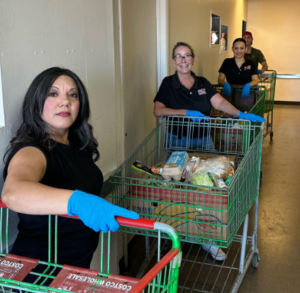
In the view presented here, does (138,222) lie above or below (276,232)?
above

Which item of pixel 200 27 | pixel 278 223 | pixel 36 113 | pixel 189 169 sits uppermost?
pixel 200 27

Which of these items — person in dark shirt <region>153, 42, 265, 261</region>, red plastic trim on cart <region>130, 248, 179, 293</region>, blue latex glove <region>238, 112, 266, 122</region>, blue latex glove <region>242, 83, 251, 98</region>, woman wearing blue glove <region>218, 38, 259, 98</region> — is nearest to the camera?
red plastic trim on cart <region>130, 248, 179, 293</region>

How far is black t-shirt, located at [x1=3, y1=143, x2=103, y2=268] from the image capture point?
5.17 ft

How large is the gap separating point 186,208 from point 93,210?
926 mm

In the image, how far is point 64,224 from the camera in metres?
1.64

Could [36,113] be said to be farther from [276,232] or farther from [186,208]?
[276,232]

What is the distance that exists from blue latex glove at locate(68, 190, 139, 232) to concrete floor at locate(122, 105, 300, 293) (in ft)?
5.47

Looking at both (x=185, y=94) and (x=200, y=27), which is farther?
(x=200, y=27)

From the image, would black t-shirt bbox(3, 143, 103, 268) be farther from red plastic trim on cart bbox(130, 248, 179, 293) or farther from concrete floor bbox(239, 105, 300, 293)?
concrete floor bbox(239, 105, 300, 293)

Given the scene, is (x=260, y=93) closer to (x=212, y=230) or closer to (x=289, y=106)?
(x=212, y=230)

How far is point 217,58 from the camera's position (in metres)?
6.56

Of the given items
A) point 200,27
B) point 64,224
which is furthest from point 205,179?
point 200,27

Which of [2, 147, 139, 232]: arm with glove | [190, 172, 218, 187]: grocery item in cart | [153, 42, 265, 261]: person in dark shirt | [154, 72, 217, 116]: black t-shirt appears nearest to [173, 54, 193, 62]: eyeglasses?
[153, 42, 265, 261]: person in dark shirt

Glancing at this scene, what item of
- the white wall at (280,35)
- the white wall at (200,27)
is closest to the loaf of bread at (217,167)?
the white wall at (200,27)
